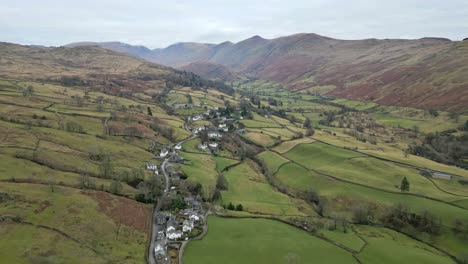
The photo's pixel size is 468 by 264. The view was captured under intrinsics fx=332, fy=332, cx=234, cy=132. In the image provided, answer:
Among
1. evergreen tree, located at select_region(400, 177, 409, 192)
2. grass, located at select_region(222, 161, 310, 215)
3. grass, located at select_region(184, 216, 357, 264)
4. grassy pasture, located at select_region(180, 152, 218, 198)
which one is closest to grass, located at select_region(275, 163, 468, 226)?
evergreen tree, located at select_region(400, 177, 409, 192)

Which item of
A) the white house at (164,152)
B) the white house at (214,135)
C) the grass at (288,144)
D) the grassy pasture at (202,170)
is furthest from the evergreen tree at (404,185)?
the white house at (214,135)

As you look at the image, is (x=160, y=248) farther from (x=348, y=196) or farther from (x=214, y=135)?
(x=214, y=135)

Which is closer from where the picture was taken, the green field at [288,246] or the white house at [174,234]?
the green field at [288,246]

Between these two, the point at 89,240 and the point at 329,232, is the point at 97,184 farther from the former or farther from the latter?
the point at 329,232

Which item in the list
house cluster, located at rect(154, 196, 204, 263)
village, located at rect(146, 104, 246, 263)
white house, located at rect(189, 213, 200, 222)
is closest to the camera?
house cluster, located at rect(154, 196, 204, 263)

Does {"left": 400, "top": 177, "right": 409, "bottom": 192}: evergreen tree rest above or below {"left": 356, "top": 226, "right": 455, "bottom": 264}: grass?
above

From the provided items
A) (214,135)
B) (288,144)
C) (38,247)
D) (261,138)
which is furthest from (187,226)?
(214,135)

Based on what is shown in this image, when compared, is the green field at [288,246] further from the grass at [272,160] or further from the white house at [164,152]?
the white house at [164,152]

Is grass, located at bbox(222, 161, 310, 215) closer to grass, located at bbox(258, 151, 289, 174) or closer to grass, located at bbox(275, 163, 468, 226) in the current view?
grass, located at bbox(258, 151, 289, 174)

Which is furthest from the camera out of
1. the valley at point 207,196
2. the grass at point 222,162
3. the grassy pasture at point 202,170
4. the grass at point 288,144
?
the grass at point 288,144
